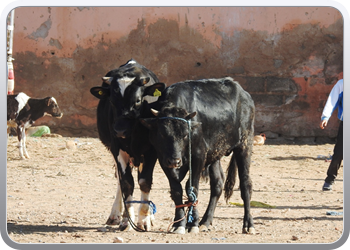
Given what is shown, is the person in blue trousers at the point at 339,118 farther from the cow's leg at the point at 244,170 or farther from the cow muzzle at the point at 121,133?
the cow muzzle at the point at 121,133

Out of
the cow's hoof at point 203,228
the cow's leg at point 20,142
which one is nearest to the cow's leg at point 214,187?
the cow's hoof at point 203,228

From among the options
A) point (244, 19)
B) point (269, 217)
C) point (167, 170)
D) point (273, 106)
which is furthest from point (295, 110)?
point (167, 170)

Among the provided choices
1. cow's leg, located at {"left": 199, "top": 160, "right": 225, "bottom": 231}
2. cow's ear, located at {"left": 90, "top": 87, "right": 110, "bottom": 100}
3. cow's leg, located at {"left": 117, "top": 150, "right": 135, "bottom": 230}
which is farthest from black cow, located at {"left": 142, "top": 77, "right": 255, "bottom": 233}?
cow's ear, located at {"left": 90, "top": 87, "right": 110, "bottom": 100}

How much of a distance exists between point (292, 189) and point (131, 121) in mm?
3735

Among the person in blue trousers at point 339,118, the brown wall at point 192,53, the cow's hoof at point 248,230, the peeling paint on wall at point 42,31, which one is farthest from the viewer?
the brown wall at point 192,53

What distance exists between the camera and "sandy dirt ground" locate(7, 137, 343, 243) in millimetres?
Result: 5383

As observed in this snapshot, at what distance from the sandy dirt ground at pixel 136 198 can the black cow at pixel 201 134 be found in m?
0.35

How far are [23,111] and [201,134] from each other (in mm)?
6707

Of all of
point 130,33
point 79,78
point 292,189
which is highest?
point 130,33

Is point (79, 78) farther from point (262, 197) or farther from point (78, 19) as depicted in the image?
point (262, 197)

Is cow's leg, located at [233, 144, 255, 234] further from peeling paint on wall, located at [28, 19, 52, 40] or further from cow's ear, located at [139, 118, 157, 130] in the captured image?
peeling paint on wall, located at [28, 19, 52, 40]

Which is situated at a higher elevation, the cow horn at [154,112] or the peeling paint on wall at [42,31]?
the peeling paint on wall at [42,31]

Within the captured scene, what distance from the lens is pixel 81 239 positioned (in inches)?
203

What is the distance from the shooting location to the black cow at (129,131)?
17.7 feet
